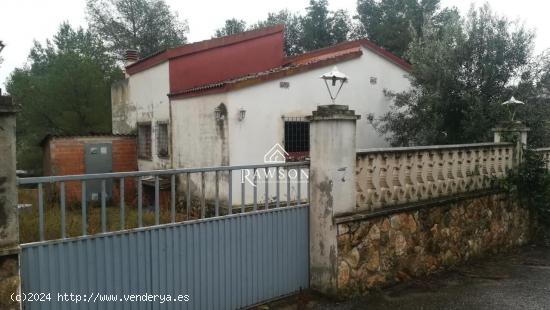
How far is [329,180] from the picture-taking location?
17.7 feet

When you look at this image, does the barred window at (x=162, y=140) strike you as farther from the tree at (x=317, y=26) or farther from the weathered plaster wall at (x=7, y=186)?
the tree at (x=317, y=26)

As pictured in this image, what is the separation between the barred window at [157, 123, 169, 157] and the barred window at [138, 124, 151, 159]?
77cm

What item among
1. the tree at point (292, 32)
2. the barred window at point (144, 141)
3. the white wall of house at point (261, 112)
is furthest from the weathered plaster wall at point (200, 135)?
the tree at point (292, 32)

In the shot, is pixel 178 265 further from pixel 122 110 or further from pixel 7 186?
pixel 122 110

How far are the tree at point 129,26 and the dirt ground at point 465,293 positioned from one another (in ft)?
101

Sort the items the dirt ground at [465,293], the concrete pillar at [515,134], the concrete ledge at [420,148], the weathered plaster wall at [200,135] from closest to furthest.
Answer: the dirt ground at [465,293]
the concrete ledge at [420,148]
the concrete pillar at [515,134]
the weathered plaster wall at [200,135]

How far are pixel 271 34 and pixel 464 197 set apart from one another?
8845 mm

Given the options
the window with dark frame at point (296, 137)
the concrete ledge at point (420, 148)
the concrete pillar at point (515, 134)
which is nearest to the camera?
the concrete ledge at point (420, 148)

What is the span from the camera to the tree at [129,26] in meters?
33.6

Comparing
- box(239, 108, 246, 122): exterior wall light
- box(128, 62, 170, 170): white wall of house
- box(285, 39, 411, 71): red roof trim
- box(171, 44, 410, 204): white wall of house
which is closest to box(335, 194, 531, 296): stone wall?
box(171, 44, 410, 204): white wall of house

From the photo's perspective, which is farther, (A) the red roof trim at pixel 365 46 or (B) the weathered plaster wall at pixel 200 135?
Result: (A) the red roof trim at pixel 365 46

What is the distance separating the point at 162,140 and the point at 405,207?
29.7 feet

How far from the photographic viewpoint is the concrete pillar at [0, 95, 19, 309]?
3.39 meters

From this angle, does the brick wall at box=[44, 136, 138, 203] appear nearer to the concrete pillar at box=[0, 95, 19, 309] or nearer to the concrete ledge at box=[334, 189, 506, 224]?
the concrete ledge at box=[334, 189, 506, 224]
